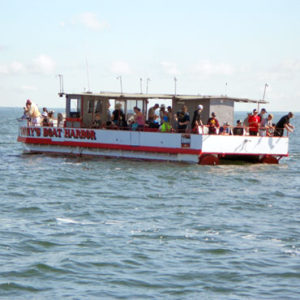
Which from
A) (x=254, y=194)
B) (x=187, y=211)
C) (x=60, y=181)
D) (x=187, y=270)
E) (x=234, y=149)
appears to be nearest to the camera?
(x=187, y=270)

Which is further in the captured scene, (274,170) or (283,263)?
(274,170)

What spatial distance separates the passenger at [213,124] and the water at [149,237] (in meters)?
2.89

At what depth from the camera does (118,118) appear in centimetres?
2991

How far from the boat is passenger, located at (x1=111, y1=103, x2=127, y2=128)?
271 mm

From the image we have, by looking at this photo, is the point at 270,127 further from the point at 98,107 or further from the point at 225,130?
the point at 98,107

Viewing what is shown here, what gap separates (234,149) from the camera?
90.2 feet

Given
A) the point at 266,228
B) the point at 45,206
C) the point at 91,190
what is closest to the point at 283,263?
the point at 266,228

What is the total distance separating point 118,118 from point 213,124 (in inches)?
184

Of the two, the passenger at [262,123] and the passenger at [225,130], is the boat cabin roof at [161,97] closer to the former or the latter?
the passenger at [262,123]

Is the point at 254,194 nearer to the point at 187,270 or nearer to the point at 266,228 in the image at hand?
the point at 266,228

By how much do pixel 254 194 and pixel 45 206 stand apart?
6.78 metres

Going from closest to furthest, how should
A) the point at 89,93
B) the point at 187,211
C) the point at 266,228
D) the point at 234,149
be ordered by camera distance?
the point at 266,228, the point at 187,211, the point at 234,149, the point at 89,93

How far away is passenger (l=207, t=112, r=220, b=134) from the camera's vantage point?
89.5 ft

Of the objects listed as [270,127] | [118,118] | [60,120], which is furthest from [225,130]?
[60,120]
